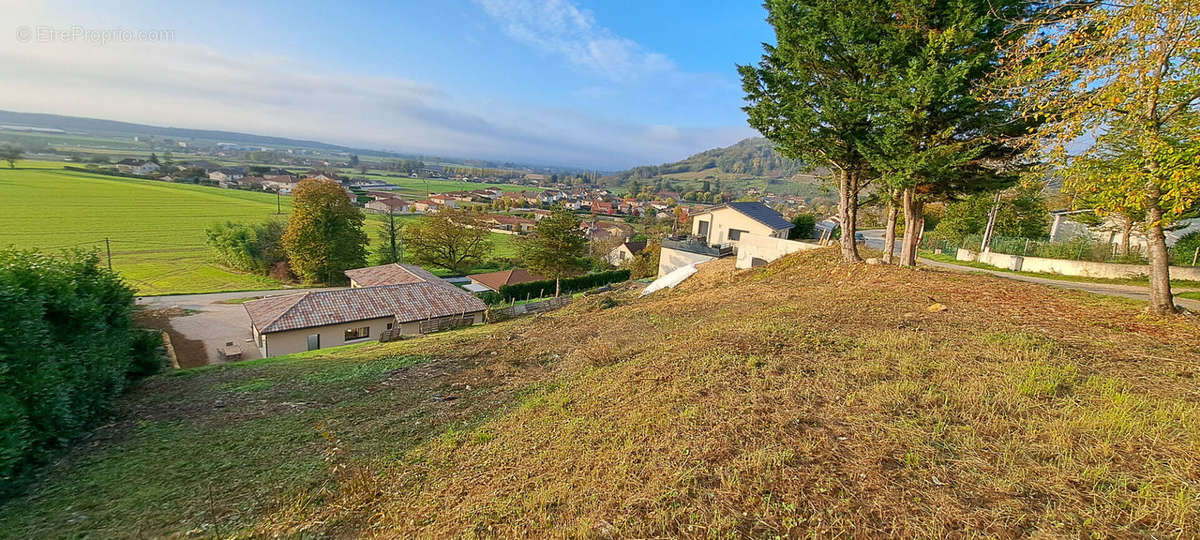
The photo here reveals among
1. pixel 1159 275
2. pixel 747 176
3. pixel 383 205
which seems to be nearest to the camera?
pixel 1159 275

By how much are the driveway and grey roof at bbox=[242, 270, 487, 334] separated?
210cm

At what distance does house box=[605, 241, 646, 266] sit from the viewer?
152ft

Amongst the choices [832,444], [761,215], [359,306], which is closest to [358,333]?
[359,306]

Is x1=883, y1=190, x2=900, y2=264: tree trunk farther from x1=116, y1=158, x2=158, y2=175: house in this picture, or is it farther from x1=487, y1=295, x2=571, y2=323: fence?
x1=116, y1=158, x2=158, y2=175: house

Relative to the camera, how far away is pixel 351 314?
19.3m

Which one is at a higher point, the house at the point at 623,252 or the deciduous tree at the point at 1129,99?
the deciduous tree at the point at 1129,99

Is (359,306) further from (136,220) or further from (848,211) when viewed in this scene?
(136,220)

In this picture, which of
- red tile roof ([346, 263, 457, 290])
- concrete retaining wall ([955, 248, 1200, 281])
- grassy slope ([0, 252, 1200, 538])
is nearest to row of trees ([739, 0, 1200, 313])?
grassy slope ([0, 252, 1200, 538])

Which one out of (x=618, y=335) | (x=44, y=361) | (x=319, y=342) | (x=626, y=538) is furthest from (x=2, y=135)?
(x=626, y=538)

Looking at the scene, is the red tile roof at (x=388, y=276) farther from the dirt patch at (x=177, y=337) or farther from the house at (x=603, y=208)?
the house at (x=603, y=208)

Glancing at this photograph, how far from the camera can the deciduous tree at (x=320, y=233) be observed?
110 feet

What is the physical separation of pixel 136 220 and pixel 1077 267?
77.6m

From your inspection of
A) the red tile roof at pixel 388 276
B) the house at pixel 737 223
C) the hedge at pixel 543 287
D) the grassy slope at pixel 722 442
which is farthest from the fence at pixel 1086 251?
the red tile roof at pixel 388 276

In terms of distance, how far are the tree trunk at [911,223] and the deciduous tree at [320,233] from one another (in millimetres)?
37459
